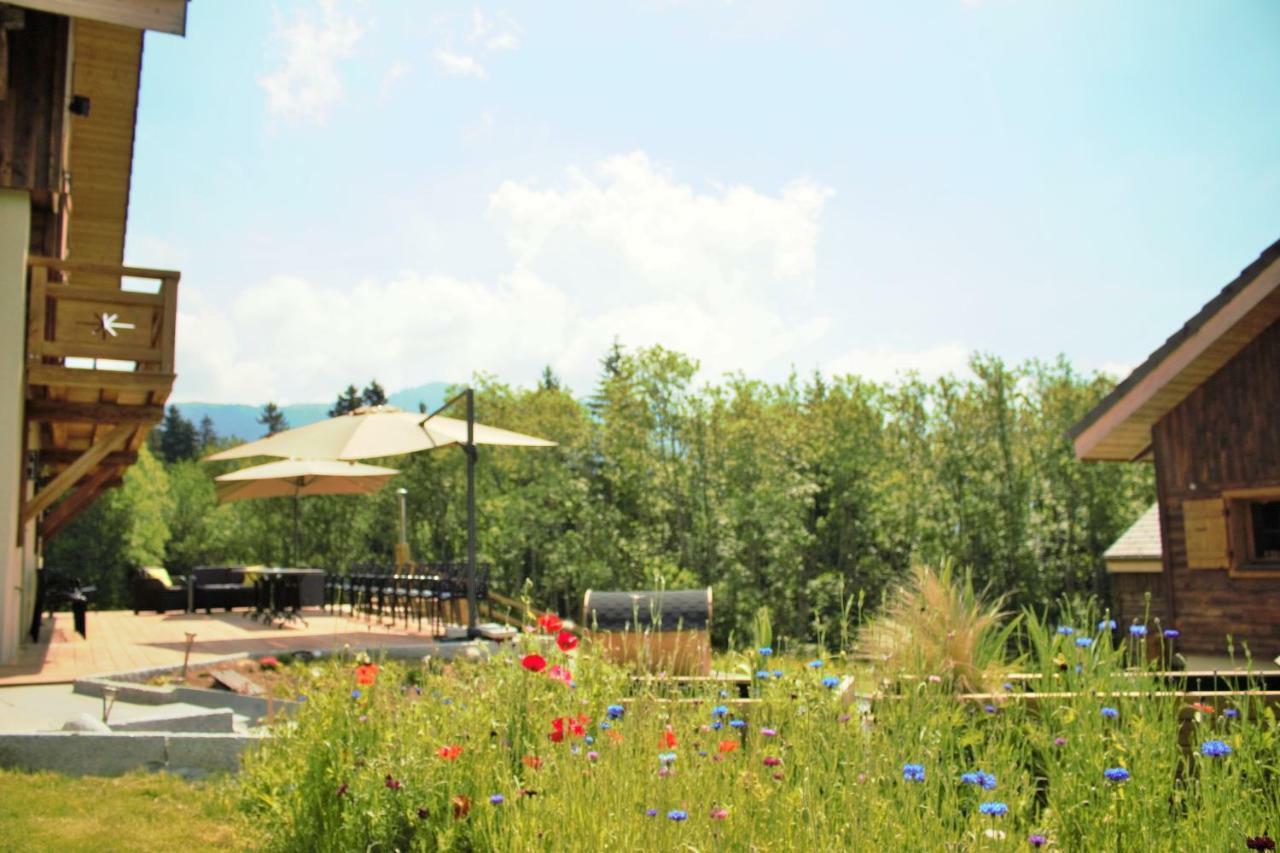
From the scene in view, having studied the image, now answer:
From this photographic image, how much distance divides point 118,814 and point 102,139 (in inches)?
474

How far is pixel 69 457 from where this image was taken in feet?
55.9

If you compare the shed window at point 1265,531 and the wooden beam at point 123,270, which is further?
the shed window at point 1265,531

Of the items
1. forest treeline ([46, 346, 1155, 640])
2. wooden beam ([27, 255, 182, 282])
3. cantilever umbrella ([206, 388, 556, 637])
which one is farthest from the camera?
forest treeline ([46, 346, 1155, 640])

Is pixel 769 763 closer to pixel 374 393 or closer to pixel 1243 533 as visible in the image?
pixel 1243 533

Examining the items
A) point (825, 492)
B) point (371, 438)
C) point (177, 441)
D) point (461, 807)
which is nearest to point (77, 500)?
point (371, 438)

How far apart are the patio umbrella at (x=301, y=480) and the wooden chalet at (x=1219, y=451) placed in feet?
33.9

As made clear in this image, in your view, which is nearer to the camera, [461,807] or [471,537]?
[461,807]

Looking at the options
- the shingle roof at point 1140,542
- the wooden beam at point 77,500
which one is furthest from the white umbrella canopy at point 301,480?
the shingle roof at point 1140,542

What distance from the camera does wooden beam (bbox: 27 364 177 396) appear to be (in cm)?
970

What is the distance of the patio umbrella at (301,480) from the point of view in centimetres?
1548

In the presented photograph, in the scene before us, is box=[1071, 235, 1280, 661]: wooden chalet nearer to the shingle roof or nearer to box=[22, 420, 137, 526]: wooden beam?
the shingle roof

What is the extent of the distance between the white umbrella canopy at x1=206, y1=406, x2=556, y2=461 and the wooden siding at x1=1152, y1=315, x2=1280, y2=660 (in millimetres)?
7105

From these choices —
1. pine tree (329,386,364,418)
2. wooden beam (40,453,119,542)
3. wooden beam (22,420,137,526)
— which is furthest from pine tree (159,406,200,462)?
wooden beam (22,420,137,526)

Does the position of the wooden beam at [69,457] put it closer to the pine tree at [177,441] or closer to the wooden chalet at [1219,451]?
the wooden chalet at [1219,451]
